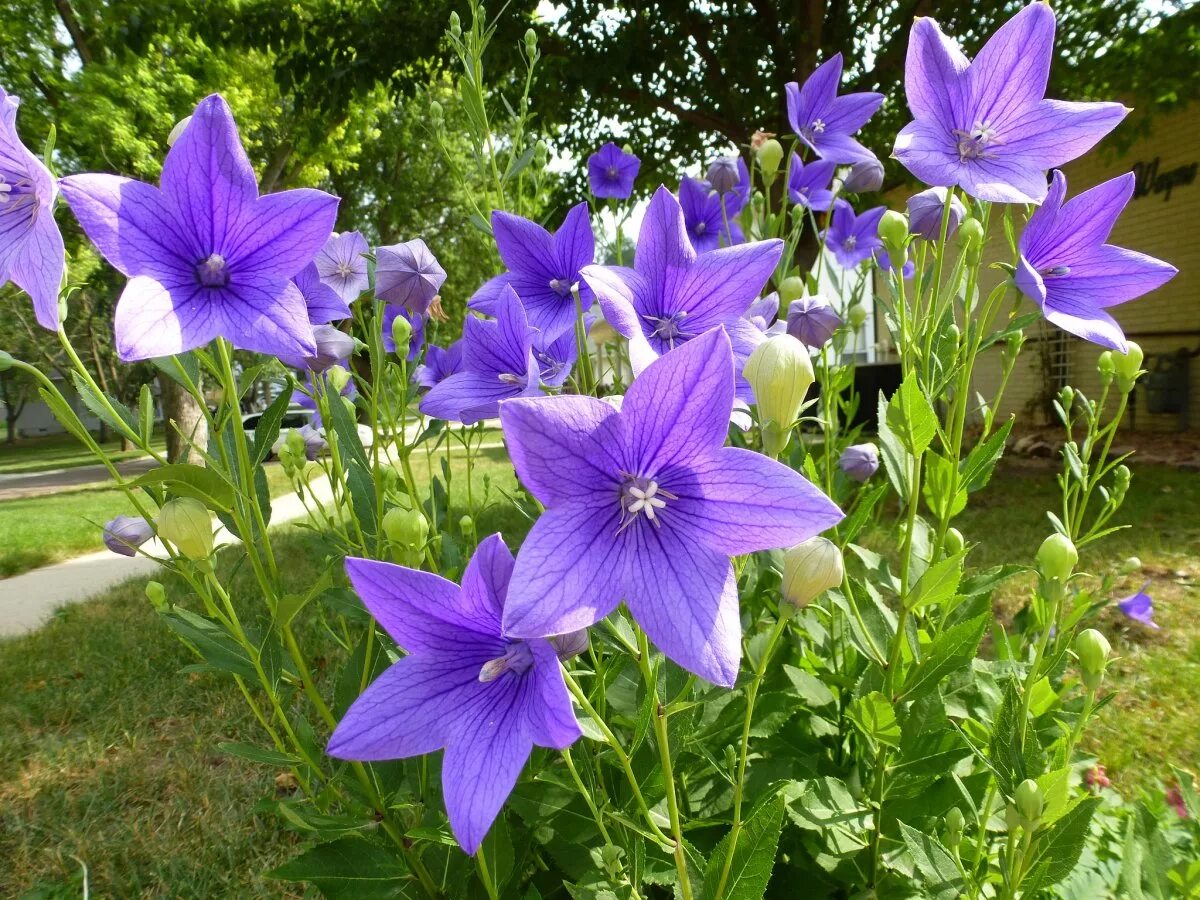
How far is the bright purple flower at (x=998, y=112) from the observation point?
3.95ft

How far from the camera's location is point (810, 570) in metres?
1.02

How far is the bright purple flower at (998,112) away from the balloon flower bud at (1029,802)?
87 cm

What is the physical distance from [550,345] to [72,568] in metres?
7.96

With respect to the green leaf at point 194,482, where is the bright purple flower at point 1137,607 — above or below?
below

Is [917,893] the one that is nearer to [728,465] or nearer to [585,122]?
[728,465]

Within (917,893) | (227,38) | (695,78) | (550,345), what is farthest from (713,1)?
(917,893)

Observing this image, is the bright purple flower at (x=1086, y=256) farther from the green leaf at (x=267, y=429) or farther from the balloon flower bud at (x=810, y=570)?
the green leaf at (x=267, y=429)

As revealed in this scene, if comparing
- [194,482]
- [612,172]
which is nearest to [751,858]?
[194,482]

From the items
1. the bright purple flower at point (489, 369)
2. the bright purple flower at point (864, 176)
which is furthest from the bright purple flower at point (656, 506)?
the bright purple flower at point (864, 176)

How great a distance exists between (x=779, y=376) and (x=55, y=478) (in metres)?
22.1

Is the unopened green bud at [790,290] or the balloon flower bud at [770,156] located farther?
the balloon flower bud at [770,156]

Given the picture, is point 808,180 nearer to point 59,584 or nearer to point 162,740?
point 162,740

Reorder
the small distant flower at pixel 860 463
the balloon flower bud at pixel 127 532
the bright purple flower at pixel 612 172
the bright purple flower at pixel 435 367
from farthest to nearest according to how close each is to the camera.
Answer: the bright purple flower at pixel 612 172, the small distant flower at pixel 860 463, the bright purple flower at pixel 435 367, the balloon flower bud at pixel 127 532

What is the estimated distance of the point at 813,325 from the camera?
5.75ft
